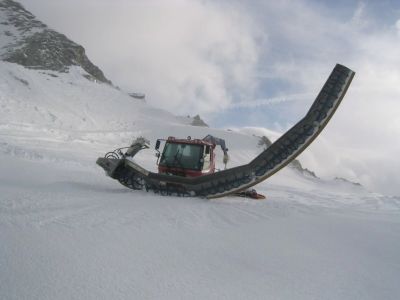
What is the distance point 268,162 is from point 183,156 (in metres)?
2.95

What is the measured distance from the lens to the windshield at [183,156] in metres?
9.93

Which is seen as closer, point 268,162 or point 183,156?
point 268,162

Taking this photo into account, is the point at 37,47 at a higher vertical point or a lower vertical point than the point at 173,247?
higher

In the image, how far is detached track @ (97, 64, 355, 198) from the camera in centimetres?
777

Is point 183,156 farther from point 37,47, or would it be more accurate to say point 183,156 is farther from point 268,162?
point 37,47

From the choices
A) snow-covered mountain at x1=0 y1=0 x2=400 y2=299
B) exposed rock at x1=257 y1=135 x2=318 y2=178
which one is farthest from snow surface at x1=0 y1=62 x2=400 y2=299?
exposed rock at x1=257 y1=135 x2=318 y2=178

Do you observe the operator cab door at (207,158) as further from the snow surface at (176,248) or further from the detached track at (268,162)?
the snow surface at (176,248)

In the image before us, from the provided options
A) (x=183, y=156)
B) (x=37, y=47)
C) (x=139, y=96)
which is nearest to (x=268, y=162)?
(x=183, y=156)

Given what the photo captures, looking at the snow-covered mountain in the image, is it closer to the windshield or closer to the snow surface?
the snow surface

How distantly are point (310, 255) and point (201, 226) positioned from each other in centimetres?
188

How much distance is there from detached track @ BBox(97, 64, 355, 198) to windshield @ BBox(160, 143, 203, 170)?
125 cm

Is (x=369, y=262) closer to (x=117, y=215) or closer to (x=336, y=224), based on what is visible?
(x=336, y=224)

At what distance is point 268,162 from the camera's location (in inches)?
318

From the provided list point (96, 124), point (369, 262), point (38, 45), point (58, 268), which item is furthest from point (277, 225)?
point (38, 45)
